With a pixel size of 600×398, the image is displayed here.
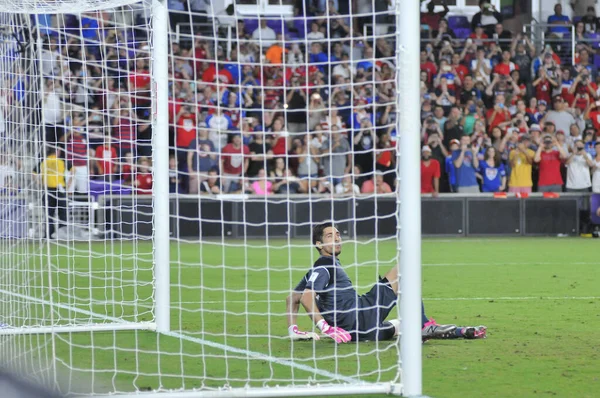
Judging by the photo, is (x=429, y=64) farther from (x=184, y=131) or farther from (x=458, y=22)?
(x=184, y=131)

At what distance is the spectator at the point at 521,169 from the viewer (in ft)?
76.8

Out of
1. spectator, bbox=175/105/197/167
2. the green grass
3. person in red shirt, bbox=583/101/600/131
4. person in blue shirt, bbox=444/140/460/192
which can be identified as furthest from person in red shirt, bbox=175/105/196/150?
person in red shirt, bbox=583/101/600/131

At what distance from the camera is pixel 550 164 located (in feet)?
77.5

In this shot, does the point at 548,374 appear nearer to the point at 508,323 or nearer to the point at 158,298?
the point at 508,323

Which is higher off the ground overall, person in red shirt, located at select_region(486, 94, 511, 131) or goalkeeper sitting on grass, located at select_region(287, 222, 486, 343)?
person in red shirt, located at select_region(486, 94, 511, 131)

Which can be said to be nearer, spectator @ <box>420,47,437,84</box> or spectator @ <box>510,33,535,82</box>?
spectator @ <box>420,47,437,84</box>

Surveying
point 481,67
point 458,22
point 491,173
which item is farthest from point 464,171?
point 458,22

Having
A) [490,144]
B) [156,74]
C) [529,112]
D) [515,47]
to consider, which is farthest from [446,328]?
[515,47]

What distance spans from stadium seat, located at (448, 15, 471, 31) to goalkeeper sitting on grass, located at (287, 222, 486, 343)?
69.9 feet

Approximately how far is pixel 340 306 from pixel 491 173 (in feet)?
53.1

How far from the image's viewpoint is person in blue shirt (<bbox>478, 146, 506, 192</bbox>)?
2336 cm

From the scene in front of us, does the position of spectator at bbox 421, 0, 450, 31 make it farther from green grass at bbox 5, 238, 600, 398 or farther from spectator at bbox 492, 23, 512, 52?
green grass at bbox 5, 238, 600, 398

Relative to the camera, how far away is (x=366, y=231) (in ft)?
72.4

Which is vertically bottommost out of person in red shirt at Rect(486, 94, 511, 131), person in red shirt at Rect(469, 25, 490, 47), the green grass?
the green grass
